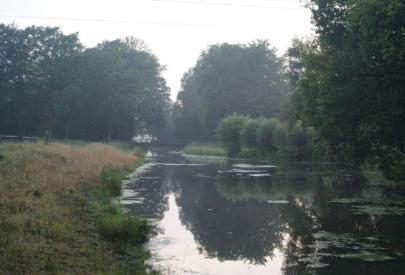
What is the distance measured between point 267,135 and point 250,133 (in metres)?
4.53

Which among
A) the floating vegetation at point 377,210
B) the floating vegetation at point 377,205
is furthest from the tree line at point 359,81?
the floating vegetation at point 377,210

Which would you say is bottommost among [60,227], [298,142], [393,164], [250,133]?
[60,227]

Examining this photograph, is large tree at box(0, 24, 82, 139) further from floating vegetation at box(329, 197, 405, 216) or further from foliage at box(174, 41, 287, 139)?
floating vegetation at box(329, 197, 405, 216)

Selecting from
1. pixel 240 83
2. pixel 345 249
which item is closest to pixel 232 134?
pixel 240 83

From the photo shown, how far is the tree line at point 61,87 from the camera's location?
8488cm

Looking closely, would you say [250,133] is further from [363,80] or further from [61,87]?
[363,80]

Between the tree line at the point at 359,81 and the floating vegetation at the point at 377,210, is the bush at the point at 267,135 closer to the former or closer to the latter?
the tree line at the point at 359,81

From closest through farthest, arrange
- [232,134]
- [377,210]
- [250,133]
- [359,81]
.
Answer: [377,210]
[359,81]
[250,133]
[232,134]

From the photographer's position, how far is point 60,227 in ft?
38.9

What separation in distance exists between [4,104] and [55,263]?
80652mm

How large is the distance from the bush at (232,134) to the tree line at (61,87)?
22135mm

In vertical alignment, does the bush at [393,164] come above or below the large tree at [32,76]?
below

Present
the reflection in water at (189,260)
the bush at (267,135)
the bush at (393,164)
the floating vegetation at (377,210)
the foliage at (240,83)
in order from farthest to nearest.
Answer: the foliage at (240,83)
the bush at (267,135)
the bush at (393,164)
the floating vegetation at (377,210)
the reflection in water at (189,260)

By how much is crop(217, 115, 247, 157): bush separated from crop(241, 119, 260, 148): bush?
2982 mm
